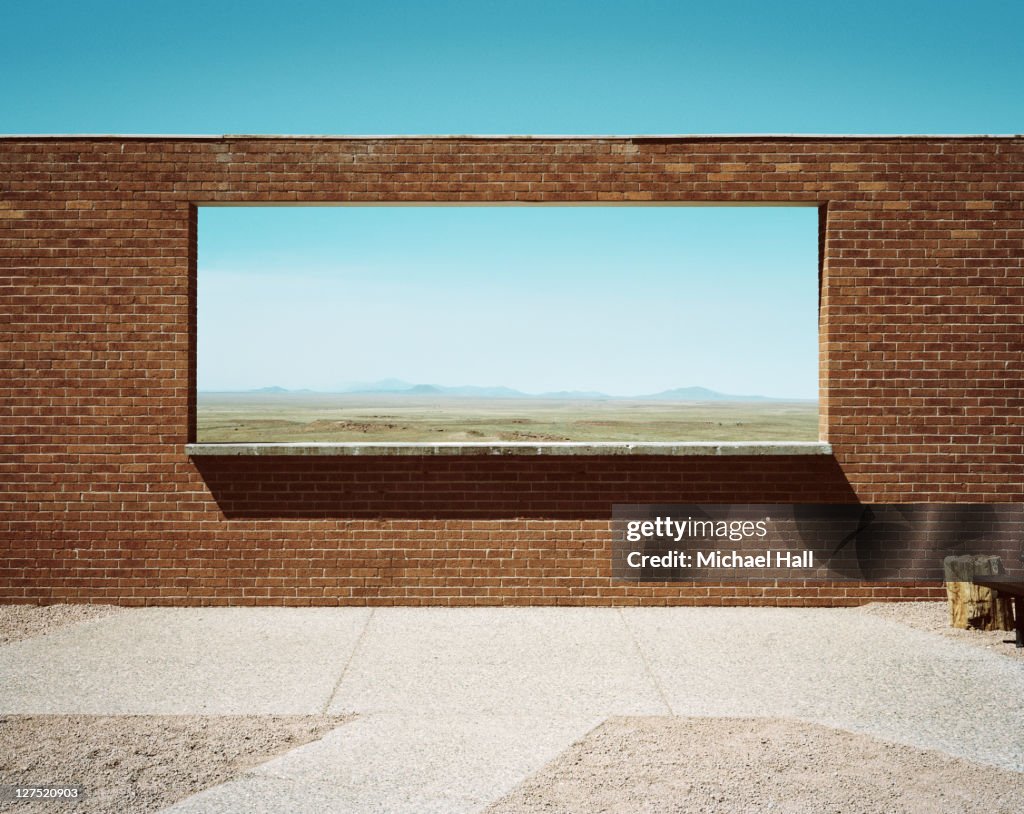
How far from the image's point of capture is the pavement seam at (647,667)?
17.8ft

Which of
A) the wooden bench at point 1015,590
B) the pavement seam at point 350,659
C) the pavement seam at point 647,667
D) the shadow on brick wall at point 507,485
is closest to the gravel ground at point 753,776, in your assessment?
the pavement seam at point 647,667

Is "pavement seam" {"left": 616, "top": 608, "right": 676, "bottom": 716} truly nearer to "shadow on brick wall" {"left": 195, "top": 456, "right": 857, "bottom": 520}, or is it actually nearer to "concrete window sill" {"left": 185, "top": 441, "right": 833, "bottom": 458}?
"shadow on brick wall" {"left": 195, "top": 456, "right": 857, "bottom": 520}

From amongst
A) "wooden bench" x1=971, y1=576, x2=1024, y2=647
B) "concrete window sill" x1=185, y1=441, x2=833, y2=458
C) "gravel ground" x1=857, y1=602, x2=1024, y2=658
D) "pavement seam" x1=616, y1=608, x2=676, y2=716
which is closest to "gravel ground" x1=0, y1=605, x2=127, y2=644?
"concrete window sill" x1=185, y1=441, x2=833, y2=458

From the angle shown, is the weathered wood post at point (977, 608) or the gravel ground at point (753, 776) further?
the weathered wood post at point (977, 608)

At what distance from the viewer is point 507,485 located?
8.05 meters

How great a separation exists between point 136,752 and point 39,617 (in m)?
3.73

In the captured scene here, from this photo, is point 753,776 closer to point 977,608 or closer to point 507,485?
point 977,608

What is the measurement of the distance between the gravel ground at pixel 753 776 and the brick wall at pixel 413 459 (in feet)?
10.8

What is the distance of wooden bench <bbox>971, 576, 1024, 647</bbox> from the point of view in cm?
671

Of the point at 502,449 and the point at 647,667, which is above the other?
the point at 502,449

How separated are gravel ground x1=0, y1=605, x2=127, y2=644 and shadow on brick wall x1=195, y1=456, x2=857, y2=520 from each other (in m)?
1.40

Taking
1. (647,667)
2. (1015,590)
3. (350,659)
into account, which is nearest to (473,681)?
(350,659)

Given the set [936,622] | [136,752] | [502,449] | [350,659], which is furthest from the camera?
[502,449]

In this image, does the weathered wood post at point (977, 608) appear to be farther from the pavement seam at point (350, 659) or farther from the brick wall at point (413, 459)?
the pavement seam at point (350, 659)
